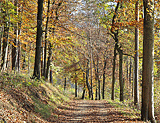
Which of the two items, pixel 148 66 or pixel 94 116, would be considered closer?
pixel 148 66

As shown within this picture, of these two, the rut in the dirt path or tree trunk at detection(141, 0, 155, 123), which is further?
the rut in the dirt path

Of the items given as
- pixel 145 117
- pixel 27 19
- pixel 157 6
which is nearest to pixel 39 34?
pixel 27 19

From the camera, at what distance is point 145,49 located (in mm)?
8812

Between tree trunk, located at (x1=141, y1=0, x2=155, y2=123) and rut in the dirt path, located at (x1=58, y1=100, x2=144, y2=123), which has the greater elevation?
tree trunk, located at (x1=141, y1=0, x2=155, y2=123)

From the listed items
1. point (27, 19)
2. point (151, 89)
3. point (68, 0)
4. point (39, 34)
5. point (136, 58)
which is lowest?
point (151, 89)

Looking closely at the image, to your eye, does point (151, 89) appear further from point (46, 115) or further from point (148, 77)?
point (46, 115)

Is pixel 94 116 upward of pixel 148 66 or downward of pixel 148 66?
downward

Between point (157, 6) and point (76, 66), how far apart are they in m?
23.9

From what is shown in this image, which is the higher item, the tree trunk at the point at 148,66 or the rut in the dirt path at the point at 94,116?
the tree trunk at the point at 148,66

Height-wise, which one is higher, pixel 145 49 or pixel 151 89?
pixel 145 49

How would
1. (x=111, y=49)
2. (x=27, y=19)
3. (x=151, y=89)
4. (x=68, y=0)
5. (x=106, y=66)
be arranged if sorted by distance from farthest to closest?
(x=106, y=66) → (x=111, y=49) → (x=68, y=0) → (x=27, y=19) → (x=151, y=89)

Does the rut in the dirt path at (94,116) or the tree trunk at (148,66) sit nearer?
the tree trunk at (148,66)

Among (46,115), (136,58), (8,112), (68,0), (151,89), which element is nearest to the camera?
(8,112)

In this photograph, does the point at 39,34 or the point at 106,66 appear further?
the point at 106,66
